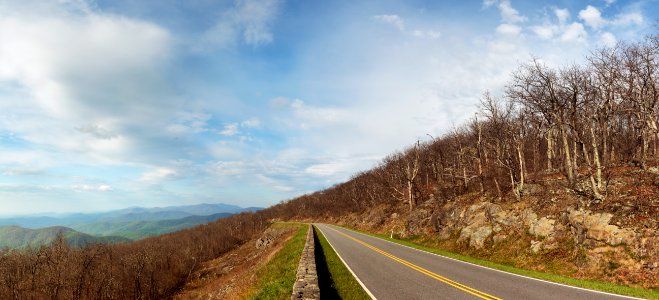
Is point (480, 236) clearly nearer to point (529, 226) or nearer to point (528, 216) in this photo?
point (528, 216)

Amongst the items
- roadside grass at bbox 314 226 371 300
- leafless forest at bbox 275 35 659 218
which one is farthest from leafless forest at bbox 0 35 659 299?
roadside grass at bbox 314 226 371 300

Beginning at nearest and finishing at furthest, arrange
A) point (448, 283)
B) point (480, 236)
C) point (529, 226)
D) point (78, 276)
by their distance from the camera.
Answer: point (448, 283)
point (529, 226)
point (480, 236)
point (78, 276)

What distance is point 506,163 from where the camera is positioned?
35.9 m

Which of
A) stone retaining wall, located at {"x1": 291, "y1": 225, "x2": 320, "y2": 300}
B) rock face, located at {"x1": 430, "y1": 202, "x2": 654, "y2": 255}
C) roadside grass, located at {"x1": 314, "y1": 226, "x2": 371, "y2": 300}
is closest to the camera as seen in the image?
stone retaining wall, located at {"x1": 291, "y1": 225, "x2": 320, "y2": 300}

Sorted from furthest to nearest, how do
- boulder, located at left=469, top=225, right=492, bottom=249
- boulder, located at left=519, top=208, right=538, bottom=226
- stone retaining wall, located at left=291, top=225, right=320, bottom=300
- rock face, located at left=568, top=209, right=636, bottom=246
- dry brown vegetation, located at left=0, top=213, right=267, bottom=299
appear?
dry brown vegetation, located at left=0, top=213, right=267, bottom=299 → boulder, located at left=469, top=225, right=492, bottom=249 → boulder, located at left=519, top=208, right=538, bottom=226 → rock face, located at left=568, top=209, right=636, bottom=246 → stone retaining wall, located at left=291, top=225, right=320, bottom=300

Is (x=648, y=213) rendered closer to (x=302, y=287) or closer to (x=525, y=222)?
(x=525, y=222)

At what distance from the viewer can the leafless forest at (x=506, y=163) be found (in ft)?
82.7

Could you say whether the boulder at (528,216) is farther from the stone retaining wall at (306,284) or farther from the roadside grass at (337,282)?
the stone retaining wall at (306,284)

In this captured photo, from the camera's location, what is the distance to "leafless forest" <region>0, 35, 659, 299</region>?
2520 cm

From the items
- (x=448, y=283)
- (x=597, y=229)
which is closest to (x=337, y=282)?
(x=448, y=283)

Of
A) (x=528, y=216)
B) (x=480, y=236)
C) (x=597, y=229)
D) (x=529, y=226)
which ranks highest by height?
(x=528, y=216)

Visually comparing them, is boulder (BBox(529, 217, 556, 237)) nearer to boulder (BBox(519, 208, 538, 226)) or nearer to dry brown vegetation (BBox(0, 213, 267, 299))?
boulder (BBox(519, 208, 538, 226))

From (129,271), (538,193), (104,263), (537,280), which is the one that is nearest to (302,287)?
(537,280)

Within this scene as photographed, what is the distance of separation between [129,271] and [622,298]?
6069cm
